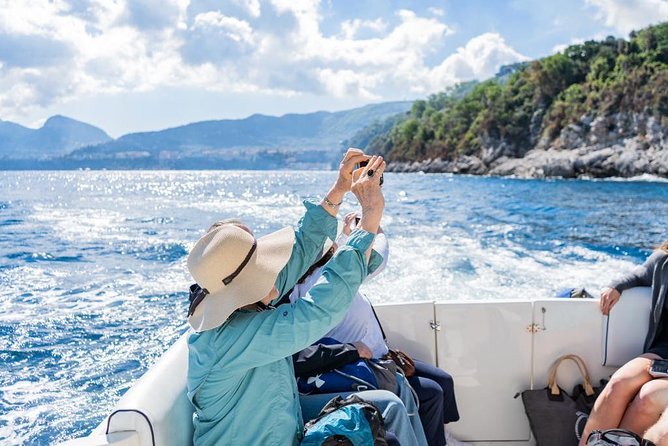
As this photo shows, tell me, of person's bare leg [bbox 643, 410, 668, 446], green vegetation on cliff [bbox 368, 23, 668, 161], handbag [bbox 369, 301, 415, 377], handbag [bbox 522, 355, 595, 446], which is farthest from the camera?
green vegetation on cliff [bbox 368, 23, 668, 161]

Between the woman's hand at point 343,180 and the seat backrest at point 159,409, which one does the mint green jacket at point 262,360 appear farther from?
the woman's hand at point 343,180

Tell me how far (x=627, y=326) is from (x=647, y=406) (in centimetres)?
64

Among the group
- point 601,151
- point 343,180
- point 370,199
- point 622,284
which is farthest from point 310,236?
point 601,151

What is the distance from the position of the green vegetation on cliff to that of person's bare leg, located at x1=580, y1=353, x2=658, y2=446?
146ft

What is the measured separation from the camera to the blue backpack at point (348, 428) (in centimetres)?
160

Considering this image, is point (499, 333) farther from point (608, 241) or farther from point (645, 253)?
point (608, 241)

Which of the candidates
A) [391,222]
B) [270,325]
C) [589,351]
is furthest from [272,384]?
[391,222]

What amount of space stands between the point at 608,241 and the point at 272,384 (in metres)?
12.5

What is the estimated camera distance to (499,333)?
2.86 metres

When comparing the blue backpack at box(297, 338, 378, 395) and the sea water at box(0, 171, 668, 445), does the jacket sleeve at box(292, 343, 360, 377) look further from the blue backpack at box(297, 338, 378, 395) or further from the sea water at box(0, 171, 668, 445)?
the sea water at box(0, 171, 668, 445)

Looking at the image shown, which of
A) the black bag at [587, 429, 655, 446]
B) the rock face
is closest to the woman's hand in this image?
the black bag at [587, 429, 655, 446]

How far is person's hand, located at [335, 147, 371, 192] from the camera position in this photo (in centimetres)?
201

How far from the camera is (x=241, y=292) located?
148 cm

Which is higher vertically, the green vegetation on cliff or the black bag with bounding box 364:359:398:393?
the green vegetation on cliff
